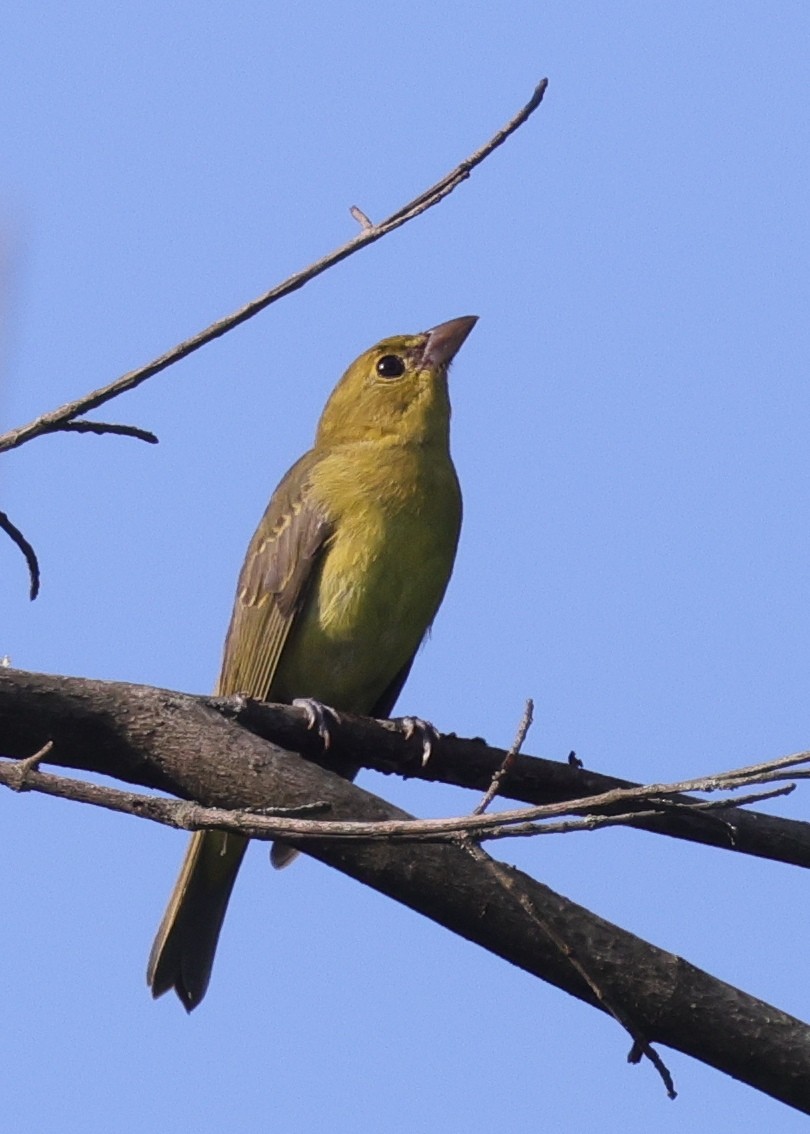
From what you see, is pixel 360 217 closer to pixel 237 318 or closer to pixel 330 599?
pixel 237 318

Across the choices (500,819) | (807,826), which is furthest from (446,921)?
(500,819)

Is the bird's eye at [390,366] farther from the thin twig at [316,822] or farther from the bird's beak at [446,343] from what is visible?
the thin twig at [316,822]

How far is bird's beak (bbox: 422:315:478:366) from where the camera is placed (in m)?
7.80

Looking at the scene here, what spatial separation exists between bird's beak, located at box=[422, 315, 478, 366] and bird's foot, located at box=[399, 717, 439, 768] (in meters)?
2.45

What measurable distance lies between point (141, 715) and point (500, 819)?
6.00 ft

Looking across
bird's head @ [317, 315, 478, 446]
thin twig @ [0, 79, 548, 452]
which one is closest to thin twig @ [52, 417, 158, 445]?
thin twig @ [0, 79, 548, 452]

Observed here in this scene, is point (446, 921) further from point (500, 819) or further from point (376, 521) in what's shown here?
point (376, 521)

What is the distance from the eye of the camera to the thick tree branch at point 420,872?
169 inches

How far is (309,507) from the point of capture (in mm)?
6984

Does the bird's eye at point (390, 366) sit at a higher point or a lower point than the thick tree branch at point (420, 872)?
higher

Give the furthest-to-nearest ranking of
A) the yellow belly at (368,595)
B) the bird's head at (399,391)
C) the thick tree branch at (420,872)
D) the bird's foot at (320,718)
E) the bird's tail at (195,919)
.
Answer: the bird's head at (399,391)
the yellow belly at (368,595)
the bird's tail at (195,919)
the bird's foot at (320,718)
the thick tree branch at (420,872)

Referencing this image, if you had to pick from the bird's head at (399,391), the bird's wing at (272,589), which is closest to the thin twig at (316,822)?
the bird's wing at (272,589)

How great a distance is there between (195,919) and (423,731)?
4.35ft

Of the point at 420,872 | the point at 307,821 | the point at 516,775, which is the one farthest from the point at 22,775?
the point at 516,775
